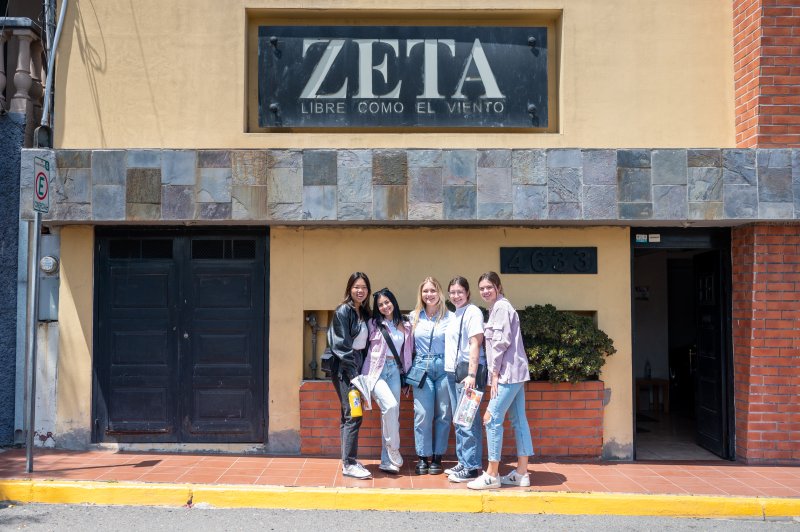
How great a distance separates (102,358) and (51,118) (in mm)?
2790

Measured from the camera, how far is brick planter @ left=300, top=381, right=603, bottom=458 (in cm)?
710

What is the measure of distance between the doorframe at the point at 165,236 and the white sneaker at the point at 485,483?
2.54 m

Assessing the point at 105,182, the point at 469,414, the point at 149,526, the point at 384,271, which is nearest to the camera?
the point at 149,526

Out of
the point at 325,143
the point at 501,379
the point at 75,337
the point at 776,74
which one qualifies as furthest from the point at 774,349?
the point at 75,337

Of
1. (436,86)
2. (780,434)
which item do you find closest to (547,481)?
(780,434)

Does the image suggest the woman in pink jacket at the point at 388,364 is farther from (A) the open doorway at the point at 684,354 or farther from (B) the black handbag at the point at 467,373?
(A) the open doorway at the point at 684,354

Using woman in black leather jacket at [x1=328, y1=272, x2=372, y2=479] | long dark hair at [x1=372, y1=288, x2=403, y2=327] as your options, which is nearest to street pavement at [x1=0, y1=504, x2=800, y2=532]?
woman in black leather jacket at [x1=328, y1=272, x2=372, y2=479]

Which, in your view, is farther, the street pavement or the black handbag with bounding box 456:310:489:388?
the black handbag with bounding box 456:310:489:388

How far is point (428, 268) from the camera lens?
742cm

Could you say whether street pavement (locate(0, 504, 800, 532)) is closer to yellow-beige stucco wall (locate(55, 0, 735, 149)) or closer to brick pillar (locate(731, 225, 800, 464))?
brick pillar (locate(731, 225, 800, 464))

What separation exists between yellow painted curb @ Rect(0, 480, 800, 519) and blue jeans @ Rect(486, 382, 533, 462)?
39cm

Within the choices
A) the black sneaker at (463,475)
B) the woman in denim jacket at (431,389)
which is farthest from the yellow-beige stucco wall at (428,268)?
the black sneaker at (463,475)

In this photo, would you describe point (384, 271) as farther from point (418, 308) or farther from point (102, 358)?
point (102, 358)

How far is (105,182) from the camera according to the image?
694 cm
